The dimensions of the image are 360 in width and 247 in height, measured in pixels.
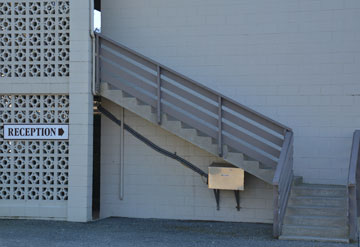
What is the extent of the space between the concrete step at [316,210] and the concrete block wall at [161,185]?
149 cm

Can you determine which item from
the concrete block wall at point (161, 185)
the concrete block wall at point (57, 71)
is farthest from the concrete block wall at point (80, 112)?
the concrete block wall at point (161, 185)

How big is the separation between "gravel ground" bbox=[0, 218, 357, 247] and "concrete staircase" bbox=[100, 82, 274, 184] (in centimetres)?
105

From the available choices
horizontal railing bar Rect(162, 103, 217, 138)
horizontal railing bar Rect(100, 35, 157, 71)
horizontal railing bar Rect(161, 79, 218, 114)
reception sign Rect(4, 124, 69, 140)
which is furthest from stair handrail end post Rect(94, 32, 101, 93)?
horizontal railing bar Rect(161, 79, 218, 114)

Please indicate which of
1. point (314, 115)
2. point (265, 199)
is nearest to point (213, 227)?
point (265, 199)

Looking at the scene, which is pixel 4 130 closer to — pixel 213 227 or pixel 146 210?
pixel 146 210

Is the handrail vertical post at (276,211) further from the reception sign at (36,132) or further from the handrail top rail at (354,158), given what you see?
the reception sign at (36,132)

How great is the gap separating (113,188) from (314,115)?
13.9 feet

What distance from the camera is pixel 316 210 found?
28.1 ft

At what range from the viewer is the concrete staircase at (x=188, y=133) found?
919 centimetres

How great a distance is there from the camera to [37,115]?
10.1 meters

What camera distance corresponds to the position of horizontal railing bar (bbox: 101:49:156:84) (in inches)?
384

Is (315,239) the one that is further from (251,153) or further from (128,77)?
(128,77)

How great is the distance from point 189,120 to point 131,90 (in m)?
1.23

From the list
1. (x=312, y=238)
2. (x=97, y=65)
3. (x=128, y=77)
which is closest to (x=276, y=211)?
(x=312, y=238)
